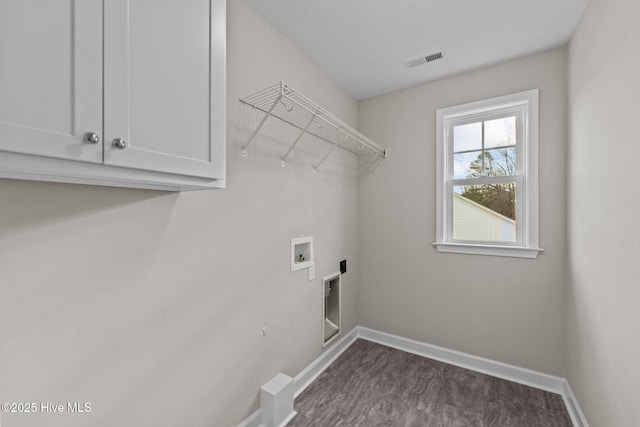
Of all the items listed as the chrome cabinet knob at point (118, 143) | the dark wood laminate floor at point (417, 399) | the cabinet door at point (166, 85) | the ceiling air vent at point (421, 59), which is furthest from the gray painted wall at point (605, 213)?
the chrome cabinet knob at point (118, 143)

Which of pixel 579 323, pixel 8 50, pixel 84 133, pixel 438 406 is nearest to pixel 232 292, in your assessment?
pixel 84 133

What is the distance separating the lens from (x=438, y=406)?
185 centimetres

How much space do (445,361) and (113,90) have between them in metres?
2.85

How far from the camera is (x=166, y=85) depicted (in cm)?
88

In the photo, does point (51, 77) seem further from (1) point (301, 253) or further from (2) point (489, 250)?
(2) point (489, 250)

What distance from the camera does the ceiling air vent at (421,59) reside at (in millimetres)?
2088

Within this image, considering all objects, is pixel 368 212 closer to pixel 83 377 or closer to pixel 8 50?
pixel 83 377

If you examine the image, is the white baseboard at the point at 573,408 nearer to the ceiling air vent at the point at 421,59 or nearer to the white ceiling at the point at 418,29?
the white ceiling at the point at 418,29

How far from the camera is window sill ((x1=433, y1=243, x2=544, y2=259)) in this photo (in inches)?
82.0

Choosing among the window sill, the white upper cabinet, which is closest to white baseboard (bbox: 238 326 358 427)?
the window sill

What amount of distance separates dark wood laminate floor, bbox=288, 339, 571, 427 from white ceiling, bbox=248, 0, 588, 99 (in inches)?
98.2

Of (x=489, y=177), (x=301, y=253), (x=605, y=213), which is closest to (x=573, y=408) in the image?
(x=605, y=213)

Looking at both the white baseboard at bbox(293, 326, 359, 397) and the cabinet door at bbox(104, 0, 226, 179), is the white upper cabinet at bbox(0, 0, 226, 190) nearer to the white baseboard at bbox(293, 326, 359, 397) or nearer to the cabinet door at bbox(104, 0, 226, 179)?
the cabinet door at bbox(104, 0, 226, 179)

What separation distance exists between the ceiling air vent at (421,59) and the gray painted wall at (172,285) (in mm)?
748
